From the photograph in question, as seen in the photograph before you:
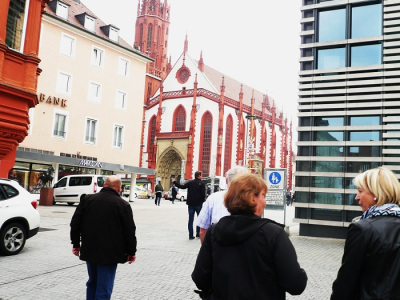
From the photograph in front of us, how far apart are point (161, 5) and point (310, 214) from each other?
76.7 meters

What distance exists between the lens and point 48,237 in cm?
1066

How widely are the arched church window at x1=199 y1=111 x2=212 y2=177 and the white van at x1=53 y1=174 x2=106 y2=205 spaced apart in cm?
3375

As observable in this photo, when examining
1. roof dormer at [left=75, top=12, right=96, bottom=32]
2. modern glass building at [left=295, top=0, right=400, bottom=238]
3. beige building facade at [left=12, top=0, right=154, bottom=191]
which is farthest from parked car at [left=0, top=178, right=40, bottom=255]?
roof dormer at [left=75, top=12, right=96, bottom=32]

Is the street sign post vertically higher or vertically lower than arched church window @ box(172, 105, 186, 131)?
lower

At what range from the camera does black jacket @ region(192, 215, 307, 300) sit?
2352 millimetres

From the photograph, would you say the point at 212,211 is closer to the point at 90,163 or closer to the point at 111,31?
the point at 90,163

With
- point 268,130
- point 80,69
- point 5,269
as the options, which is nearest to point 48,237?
point 5,269

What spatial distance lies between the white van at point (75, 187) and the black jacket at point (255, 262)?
21701 millimetres

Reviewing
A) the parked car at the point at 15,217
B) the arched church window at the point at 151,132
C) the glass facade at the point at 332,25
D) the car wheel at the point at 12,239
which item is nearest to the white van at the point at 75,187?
the parked car at the point at 15,217

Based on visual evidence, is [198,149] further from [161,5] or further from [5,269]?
[5,269]

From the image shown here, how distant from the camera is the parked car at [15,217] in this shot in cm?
816

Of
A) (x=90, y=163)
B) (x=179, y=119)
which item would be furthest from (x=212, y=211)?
(x=179, y=119)

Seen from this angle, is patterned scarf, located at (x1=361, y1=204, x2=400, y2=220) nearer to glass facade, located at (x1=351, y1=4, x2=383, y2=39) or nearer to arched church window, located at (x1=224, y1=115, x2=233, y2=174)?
glass facade, located at (x1=351, y1=4, x2=383, y2=39)

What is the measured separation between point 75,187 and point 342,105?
16.2 meters
